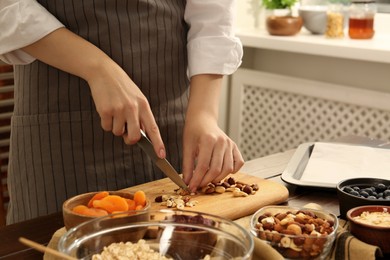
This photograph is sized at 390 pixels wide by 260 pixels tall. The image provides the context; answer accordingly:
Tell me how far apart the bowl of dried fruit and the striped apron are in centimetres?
55

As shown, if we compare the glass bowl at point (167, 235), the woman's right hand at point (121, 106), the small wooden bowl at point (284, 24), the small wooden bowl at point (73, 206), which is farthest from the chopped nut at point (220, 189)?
the small wooden bowl at point (284, 24)

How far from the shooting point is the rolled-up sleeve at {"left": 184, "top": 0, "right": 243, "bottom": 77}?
1.51m

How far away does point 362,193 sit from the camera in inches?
49.7

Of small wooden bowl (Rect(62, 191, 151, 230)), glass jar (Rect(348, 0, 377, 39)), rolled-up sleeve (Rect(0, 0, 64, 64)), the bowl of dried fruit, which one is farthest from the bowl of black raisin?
glass jar (Rect(348, 0, 377, 39))

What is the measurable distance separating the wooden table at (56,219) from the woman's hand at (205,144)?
0.54ft

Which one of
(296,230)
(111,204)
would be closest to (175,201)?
(111,204)

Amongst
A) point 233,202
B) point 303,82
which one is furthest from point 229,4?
point 303,82

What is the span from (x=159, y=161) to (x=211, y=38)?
37cm

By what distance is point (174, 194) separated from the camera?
1326mm

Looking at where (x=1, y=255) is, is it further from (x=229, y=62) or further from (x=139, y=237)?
(x=229, y=62)

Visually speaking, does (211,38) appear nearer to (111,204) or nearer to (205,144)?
(205,144)

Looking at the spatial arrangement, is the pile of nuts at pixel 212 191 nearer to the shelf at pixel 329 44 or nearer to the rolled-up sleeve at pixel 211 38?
the rolled-up sleeve at pixel 211 38

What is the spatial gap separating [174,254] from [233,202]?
359 millimetres

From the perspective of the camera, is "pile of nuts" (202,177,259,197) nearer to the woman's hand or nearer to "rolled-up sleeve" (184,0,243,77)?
the woman's hand
